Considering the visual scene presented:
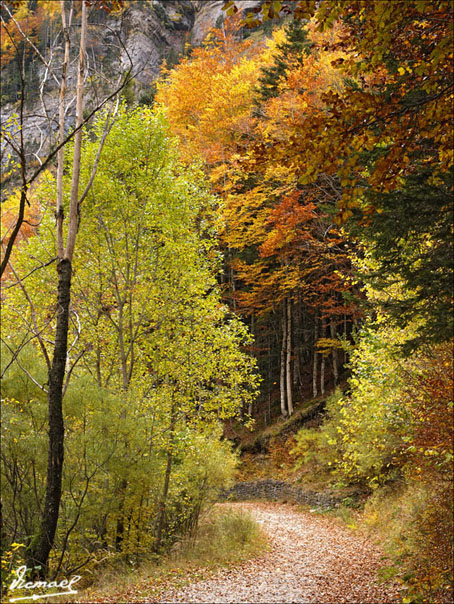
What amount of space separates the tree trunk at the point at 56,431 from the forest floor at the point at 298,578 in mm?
2011

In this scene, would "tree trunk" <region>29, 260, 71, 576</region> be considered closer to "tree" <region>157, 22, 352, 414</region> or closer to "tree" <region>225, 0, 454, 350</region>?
"tree" <region>225, 0, 454, 350</region>

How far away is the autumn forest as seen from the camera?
11.4 feet

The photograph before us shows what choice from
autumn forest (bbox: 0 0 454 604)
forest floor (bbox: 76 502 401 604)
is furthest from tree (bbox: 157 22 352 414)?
forest floor (bbox: 76 502 401 604)

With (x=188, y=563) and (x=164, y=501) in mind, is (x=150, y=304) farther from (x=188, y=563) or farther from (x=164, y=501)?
(x=188, y=563)

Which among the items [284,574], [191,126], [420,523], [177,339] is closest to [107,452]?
[177,339]

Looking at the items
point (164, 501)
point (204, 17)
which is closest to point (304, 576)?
point (164, 501)

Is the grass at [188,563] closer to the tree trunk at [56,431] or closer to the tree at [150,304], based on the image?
the tree at [150,304]

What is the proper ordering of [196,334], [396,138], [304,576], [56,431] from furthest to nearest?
[196,334] < [304,576] < [56,431] < [396,138]

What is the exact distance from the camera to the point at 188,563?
880 cm

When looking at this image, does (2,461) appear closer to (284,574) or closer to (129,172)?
(284,574)

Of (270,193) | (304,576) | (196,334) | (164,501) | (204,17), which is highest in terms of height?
(204,17)

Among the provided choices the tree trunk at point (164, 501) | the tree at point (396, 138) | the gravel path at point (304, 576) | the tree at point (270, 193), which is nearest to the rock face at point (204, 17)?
the tree at point (270, 193)

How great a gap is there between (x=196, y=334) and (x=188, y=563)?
4580 mm

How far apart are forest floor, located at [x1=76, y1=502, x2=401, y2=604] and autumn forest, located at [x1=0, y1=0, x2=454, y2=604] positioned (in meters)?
0.07
